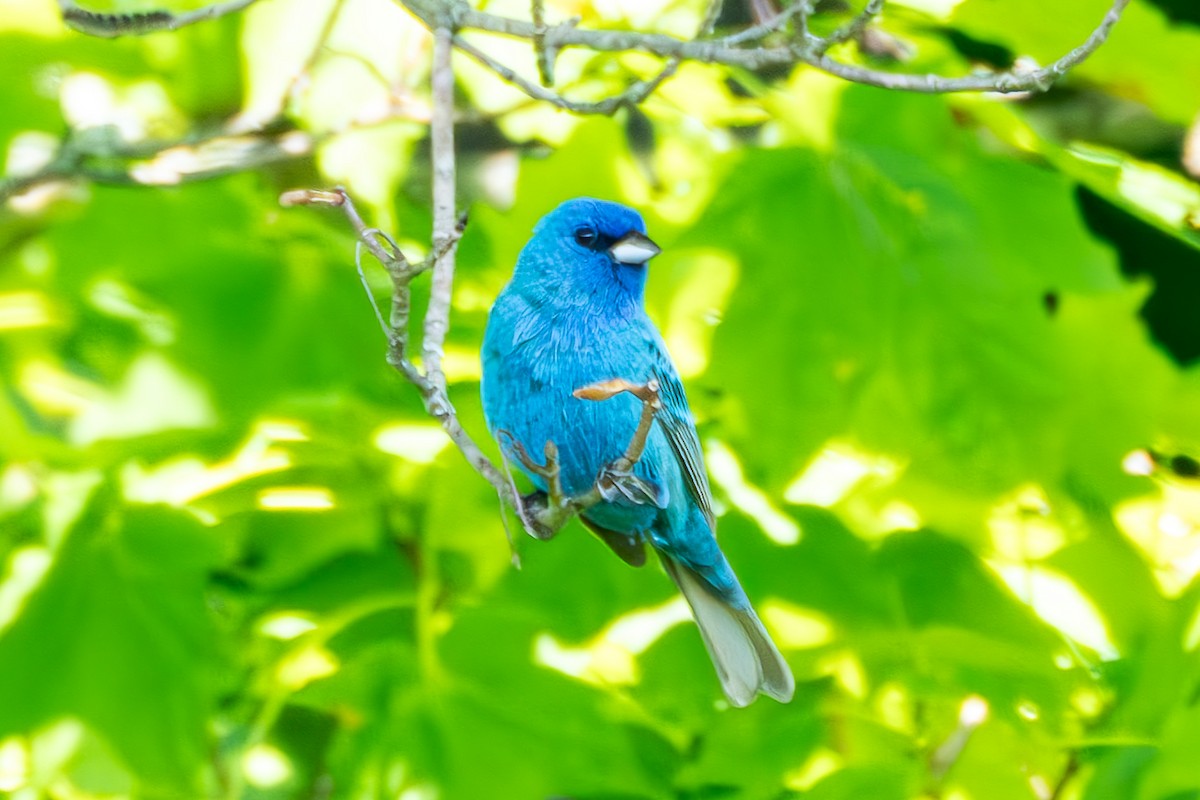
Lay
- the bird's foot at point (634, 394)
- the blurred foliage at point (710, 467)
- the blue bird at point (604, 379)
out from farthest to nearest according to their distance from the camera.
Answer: the blurred foliage at point (710, 467), the blue bird at point (604, 379), the bird's foot at point (634, 394)

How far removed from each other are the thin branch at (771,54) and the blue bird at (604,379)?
0.65 feet

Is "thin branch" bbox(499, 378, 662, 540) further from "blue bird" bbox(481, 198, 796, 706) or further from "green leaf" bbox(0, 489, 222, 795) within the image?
"green leaf" bbox(0, 489, 222, 795)

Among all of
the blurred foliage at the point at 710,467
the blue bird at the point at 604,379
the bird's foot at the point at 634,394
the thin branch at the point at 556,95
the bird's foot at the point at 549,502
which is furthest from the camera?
the blurred foliage at the point at 710,467

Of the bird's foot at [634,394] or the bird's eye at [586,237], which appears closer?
the bird's foot at [634,394]

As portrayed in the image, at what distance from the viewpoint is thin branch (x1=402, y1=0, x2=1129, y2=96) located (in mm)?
972

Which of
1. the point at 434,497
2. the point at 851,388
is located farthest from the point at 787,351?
the point at 434,497

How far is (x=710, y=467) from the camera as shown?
5.27ft

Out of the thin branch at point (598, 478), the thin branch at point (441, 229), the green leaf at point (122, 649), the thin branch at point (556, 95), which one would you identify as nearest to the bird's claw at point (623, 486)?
the thin branch at point (598, 478)

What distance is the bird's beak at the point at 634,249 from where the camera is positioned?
1154mm

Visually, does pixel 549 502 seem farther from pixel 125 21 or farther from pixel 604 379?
pixel 125 21

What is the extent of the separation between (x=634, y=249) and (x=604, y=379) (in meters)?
0.14

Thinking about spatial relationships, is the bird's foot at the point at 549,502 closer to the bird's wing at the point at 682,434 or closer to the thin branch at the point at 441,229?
the thin branch at the point at 441,229

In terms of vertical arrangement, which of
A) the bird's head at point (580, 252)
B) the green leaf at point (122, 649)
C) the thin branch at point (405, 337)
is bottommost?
→ the green leaf at point (122, 649)

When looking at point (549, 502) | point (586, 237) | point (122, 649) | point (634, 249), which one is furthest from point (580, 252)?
point (122, 649)
